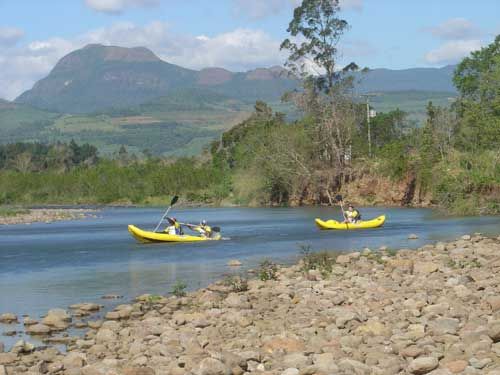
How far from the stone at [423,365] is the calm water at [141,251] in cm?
1062

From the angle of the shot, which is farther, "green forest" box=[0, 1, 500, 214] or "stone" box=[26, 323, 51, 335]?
"green forest" box=[0, 1, 500, 214]

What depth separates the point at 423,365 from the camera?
12297mm

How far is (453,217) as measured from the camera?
165ft

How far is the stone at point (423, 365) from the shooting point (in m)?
12.3

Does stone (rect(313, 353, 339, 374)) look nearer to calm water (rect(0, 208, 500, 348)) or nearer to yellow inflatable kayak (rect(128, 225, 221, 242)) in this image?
calm water (rect(0, 208, 500, 348))

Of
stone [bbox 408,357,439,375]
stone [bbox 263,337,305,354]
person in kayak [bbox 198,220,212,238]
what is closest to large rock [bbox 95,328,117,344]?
stone [bbox 263,337,305,354]

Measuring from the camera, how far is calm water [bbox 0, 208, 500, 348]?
82.7 feet

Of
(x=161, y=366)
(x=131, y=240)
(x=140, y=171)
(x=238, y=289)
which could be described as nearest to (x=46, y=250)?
(x=131, y=240)

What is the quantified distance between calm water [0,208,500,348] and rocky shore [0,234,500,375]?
3.66 m

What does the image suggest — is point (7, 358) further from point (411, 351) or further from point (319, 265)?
point (319, 265)

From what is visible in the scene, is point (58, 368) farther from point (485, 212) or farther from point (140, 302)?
point (485, 212)

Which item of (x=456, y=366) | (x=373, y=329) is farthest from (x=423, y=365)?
(x=373, y=329)

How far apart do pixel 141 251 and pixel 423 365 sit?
25875 millimetres

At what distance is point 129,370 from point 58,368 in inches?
59.2
